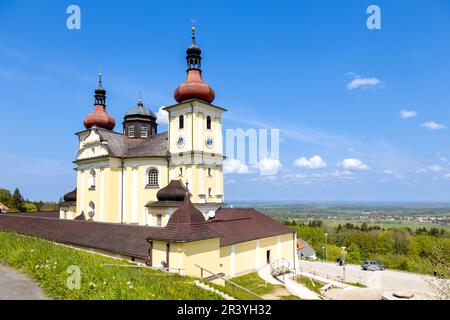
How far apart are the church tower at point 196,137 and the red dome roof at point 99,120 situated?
482 inches

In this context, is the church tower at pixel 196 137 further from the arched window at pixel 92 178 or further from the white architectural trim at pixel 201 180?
the arched window at pixel 92 178

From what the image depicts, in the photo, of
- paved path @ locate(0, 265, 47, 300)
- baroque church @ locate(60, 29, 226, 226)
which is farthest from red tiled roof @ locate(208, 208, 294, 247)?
paved path @ locate(0, 265, 47, 300)

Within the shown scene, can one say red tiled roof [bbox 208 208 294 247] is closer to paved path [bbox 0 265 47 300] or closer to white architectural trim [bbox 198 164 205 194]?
white architectural trim [bbox 198 164 205 194]

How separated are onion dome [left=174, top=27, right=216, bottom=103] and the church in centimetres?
9

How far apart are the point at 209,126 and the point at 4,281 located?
69.5 ft

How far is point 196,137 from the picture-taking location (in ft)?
89.6

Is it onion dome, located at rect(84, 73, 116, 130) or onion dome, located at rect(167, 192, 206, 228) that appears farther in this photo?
onion dome, located at rect(84, 73, 116, 130)

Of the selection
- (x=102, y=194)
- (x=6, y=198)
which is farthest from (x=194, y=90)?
(x=6, y=198)

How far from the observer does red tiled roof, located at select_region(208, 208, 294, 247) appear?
22.8m

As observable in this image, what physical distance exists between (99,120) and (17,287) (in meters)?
31.0

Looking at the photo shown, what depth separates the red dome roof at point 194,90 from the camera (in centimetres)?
2792

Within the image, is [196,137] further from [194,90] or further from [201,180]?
[194,90]
